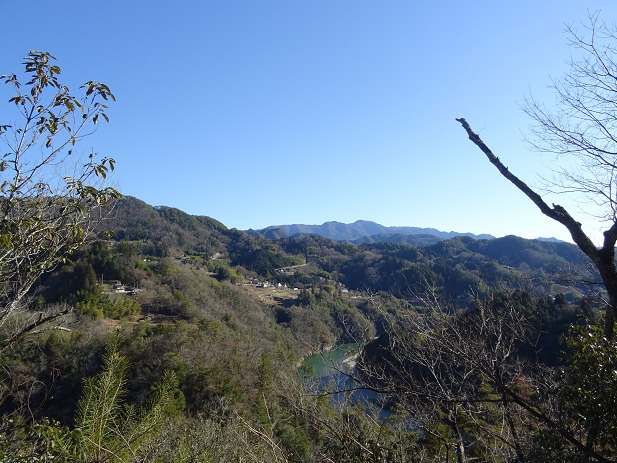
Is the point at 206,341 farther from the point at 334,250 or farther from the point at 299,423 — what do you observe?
the point at 334,250

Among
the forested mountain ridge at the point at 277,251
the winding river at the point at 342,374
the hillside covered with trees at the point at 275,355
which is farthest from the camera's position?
the forested mountain ridge at the point at 277,251

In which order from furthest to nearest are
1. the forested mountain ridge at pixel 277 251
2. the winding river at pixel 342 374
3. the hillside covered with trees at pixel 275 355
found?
the forested mountain ridge at pixel 277 251
the winding river at pixel 342 374
the hillside covered with trees at pixel 275 355

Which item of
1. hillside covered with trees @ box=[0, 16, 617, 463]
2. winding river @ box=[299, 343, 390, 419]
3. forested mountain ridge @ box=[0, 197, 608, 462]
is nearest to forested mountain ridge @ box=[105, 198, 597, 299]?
forested mountain ridge @ box=[0, 197, 608, 462]

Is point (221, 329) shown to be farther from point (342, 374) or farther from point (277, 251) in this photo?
point (277, 251)

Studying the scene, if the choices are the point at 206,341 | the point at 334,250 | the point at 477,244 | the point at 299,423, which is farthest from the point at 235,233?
the point at 299,423

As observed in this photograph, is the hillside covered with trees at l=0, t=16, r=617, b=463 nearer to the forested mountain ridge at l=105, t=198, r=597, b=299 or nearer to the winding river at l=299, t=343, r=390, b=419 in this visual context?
the winding river at l=299, t=343, r=390, b=419

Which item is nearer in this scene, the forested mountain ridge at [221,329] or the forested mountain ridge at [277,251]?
the forested mountain ridge at [221,329]

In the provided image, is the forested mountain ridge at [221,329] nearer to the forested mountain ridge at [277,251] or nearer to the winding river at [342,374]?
the winding river at [342,374]

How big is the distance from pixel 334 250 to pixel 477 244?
37.9 m

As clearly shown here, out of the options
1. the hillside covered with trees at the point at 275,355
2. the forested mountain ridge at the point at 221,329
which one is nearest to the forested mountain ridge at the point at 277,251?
the forested mountain ridge at the point at 221,329

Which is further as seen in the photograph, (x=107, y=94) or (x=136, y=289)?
(x=136, y=289)

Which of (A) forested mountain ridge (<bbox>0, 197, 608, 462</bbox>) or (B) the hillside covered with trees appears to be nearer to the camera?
(B) the hillside covered with trees

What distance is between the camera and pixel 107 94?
2.78 metres

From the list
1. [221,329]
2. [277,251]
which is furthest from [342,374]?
[277,251]
